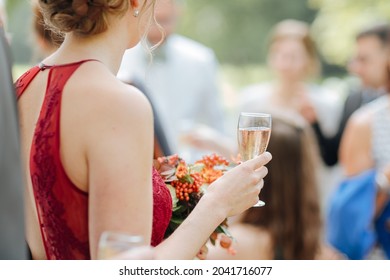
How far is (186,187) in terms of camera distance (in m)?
2.26

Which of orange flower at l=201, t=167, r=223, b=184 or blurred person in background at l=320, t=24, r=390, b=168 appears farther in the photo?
blurred person in background at l=320, t=24, r=390, b=168

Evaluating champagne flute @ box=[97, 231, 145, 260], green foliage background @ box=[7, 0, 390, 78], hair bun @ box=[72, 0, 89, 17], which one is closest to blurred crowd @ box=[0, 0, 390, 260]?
champagne flute @ box=[97, 231, 145, 260]

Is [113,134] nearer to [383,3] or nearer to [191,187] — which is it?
[191,187]

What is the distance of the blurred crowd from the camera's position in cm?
362

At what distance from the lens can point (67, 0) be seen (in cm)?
193

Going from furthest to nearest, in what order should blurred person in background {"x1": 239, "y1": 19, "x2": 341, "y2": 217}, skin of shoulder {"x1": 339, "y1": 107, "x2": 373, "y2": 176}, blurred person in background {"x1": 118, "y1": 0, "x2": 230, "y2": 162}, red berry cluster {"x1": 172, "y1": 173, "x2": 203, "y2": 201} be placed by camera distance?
blurred person in background {"x1": 239, "y1": 19, "x2": 341, "y2": 217} < blurred person in background {"x1": 118, "y1": 0, "x2": 230, "y2": 162} < skin of shoulder {"x1": 339, "y1": 107, "x2": 373, "y2": 176} < red berry cluster {"x1": 172, "y1": 173, "x2": 203, "y2": 201}

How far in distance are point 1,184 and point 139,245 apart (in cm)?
30

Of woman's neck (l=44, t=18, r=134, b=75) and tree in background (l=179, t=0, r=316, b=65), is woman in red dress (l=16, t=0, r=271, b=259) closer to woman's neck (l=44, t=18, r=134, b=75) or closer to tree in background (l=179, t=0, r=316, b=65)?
woman's neck (l=44, t=18, r=134, b=75)

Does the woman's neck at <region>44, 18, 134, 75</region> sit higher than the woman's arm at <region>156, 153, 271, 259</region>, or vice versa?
the woman's neck at <region>44, 18, 134, 75</region>

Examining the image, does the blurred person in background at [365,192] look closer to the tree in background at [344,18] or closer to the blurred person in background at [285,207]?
the blurred person in background at [285,207]

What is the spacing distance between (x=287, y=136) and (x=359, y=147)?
1.18m

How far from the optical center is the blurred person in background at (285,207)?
3.71 m

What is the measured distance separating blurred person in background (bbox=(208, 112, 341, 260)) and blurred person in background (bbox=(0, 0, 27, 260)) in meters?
2.29

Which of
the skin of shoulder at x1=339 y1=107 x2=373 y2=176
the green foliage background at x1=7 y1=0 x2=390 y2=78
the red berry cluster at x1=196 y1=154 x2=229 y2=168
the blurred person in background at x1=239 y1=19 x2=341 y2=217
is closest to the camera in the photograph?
the red berry cluster at x1=196 y1=154 x2=229 y2=168
